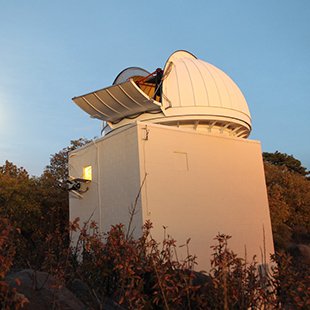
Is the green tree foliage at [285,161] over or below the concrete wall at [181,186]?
over

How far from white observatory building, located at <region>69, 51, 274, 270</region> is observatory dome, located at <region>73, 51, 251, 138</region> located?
35mm

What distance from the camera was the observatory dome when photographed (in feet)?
44.0

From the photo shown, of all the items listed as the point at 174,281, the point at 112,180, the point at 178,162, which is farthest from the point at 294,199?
the point at 174,281

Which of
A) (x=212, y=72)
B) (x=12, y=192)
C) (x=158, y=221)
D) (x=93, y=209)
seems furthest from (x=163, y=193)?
(x=12, y=192)

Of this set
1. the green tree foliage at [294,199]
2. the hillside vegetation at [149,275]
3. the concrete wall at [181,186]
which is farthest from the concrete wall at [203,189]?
the green tree foliage at [294,199]

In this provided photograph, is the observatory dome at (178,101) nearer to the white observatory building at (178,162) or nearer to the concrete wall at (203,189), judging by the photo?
the white observatory building at (178,162)

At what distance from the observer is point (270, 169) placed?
92.6 feet

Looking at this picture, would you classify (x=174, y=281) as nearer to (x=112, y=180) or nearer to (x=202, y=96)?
(x=112, y=180)

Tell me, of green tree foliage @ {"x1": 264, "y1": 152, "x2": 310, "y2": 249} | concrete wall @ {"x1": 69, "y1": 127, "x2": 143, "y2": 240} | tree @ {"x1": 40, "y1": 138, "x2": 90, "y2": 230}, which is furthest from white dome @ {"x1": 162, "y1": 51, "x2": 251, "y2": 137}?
green tree foliage @ {"x1": 264, "y1": 152, "x2": 310, "y2": 249}

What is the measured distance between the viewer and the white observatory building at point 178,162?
39.4 feet

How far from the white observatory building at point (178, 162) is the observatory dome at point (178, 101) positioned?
35 millimetres

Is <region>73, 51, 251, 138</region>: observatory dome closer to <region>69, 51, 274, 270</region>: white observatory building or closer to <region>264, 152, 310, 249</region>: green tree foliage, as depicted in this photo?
<region>69, 51, 274, 270</region>: white observatory building

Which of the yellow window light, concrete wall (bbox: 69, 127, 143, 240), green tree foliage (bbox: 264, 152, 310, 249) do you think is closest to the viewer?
concrete wall (bbox: 69, 127, 143, 240)

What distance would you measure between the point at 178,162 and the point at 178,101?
2.34 metres
